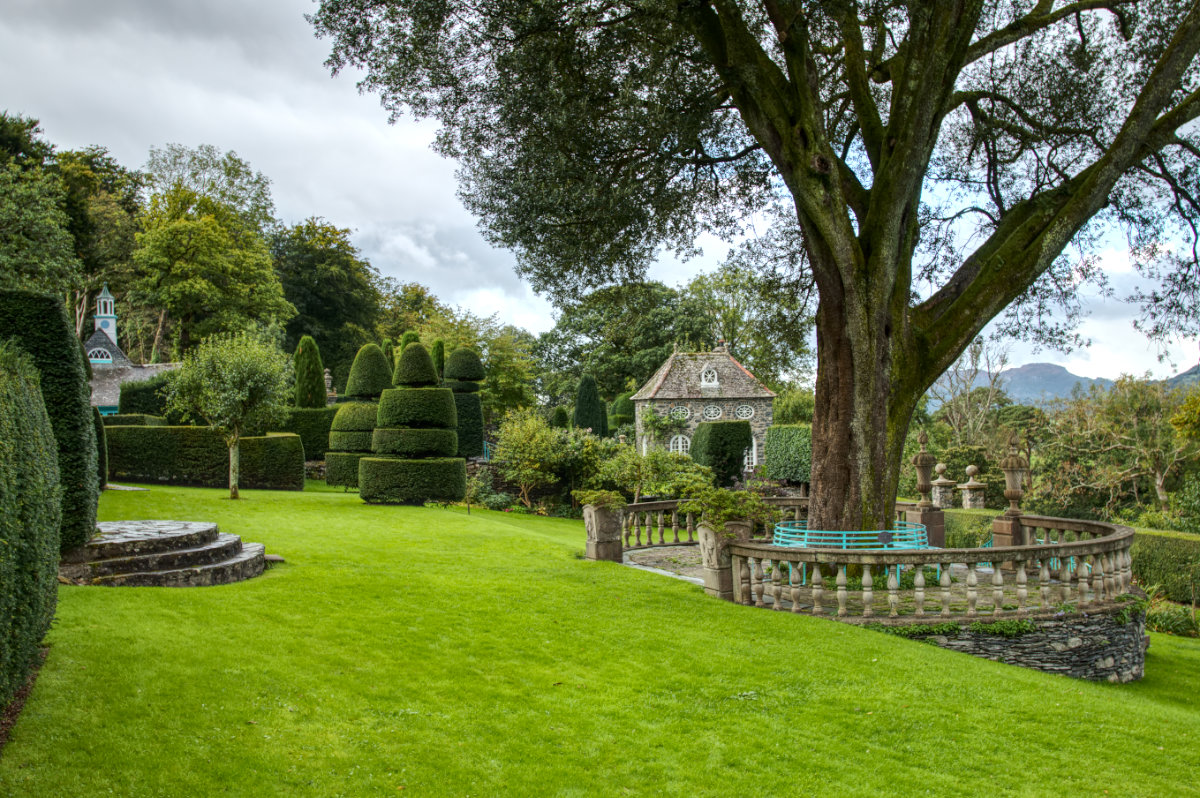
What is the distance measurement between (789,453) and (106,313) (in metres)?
34.8

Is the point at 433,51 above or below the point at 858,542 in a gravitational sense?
above

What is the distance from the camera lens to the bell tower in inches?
1484

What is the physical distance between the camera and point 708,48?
10664 millimetres

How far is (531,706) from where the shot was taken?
5828 mm

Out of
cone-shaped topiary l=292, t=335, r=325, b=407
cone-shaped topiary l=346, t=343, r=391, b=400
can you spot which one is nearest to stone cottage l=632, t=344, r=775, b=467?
cone-shaped topiary l=346, t=343, r=391, b=400

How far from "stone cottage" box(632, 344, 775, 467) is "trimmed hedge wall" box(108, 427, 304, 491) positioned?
56.4 ft

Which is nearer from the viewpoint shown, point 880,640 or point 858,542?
point 880,640

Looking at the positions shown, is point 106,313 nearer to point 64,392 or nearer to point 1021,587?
point 64,392

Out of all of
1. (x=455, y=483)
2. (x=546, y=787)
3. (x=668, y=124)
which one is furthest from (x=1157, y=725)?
(x=455, y=483)

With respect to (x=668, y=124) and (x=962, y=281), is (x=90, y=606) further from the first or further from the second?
(x=962, y=281)

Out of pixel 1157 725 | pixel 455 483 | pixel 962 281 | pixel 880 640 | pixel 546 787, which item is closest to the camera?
pixel 546 787

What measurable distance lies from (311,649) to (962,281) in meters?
10.2

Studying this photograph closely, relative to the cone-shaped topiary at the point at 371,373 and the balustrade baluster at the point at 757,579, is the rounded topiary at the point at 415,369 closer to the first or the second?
the cone-shaped topiary at the point at 371,373

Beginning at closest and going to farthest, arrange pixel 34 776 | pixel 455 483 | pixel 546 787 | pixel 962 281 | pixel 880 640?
1. pixel 34 776
2. pixel 546 787
3. pixel 880 640
4. pixel 962 281
5. pixel 455 483
